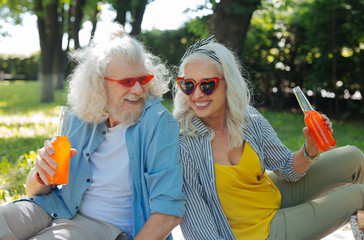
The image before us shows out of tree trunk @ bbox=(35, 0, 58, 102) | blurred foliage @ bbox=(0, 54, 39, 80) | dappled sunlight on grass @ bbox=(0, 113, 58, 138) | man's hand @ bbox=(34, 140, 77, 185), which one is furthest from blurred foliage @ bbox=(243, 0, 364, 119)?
blurred foliage @ bbox=(0, 54, 39, 80)

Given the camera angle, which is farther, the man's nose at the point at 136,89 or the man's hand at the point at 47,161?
the man's nose at the point at 136,89

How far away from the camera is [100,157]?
2.62 meters

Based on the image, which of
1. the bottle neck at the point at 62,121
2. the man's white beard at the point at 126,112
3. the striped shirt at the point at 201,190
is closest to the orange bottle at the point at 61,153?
the bottle neck at the point at 62,121

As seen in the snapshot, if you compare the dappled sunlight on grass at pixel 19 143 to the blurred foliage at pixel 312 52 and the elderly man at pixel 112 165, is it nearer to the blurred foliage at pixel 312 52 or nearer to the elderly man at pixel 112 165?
the elderly man at pixel 112 165

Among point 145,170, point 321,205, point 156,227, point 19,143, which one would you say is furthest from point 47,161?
point 19,143

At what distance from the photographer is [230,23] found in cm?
698

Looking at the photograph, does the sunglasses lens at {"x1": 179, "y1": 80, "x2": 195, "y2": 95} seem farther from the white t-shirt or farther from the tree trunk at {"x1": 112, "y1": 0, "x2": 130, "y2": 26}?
the tree trunk at {"x1": 112, "y1": 0, "x2": 130, "y2": 26}

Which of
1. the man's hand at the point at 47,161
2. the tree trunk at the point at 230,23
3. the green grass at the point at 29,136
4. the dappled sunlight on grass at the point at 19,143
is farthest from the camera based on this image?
the tree trunk at the point at 230,23

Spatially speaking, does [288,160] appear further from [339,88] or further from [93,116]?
[339,88]

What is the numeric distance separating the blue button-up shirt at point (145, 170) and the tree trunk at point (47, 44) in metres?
12.4

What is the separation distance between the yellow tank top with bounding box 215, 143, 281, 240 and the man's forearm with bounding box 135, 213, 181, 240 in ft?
1.37

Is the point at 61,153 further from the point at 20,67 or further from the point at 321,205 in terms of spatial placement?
the point at 20,67

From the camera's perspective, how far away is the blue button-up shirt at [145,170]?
238cm

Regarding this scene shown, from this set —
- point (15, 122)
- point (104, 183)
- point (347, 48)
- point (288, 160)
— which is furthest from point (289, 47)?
point (104, 183)
